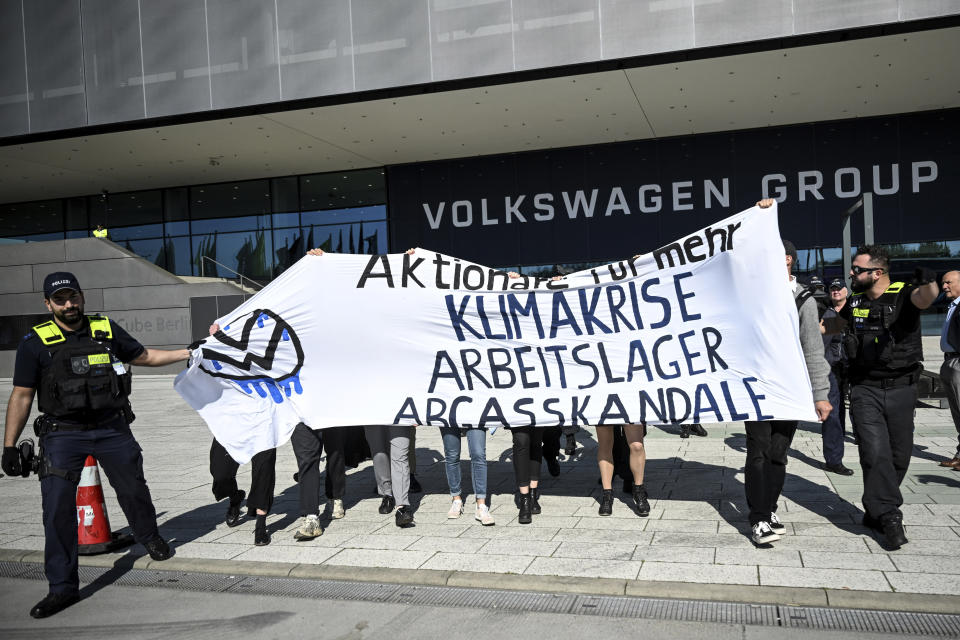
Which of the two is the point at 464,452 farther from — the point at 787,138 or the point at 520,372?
the point at 787,138

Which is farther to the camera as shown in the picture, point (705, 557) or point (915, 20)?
point (915, 20)

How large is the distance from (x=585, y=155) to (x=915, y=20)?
43.2 feet

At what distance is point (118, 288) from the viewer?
28.4 meters

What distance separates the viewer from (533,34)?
2112 centimetres

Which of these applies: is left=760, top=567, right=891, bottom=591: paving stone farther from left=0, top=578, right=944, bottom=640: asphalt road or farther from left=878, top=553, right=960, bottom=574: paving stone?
left=0, top=578, right=944, bottom=640: asphalt road

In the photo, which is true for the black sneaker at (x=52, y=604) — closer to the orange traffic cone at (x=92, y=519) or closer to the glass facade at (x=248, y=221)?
the orange traffic cone at (x=92, y=519)

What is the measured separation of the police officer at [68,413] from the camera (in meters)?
5.29

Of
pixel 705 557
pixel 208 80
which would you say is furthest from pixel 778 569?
pixel 208 80

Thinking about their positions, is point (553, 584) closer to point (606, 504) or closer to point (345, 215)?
point (606, 504)

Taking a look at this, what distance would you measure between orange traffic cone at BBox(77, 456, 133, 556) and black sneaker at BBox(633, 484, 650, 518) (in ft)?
14.7

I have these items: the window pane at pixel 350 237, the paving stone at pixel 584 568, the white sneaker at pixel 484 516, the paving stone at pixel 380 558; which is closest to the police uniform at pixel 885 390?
the paving stone at pixel 584 568

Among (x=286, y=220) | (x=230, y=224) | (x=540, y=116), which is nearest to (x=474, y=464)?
(x=540, y=116)

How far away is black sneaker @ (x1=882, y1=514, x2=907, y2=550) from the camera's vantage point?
551cm

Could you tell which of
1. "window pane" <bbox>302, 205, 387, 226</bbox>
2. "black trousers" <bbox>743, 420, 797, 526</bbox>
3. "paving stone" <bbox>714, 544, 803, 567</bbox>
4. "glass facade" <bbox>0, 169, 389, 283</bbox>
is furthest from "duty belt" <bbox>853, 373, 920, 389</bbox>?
"window pane" <bbox>302, 205, 387, 226</bbox>
